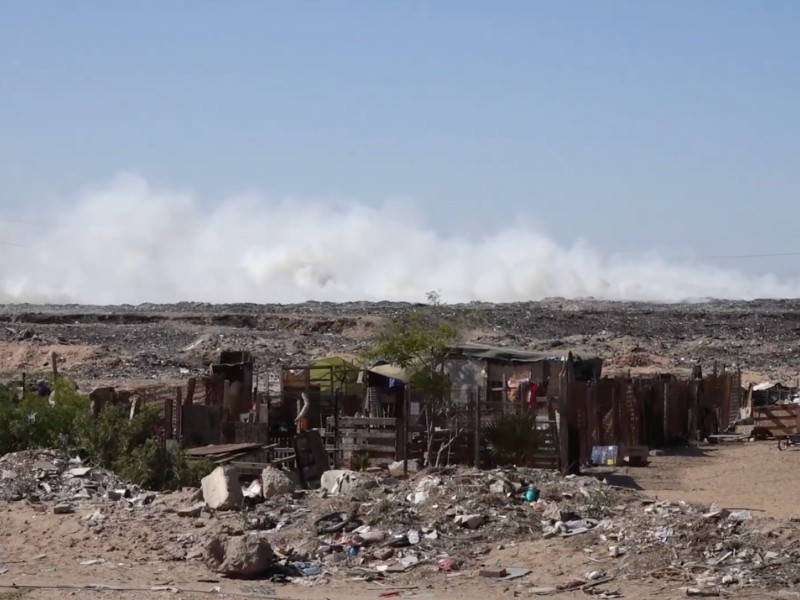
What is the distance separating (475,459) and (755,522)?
6.18 m

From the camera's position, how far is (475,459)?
17.4 metres

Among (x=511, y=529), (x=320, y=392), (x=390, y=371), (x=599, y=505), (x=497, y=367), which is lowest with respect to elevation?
(x=511, y=529)

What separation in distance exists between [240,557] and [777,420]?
62.2 ft

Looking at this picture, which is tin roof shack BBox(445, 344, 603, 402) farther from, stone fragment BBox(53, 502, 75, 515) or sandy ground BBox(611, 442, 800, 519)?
stone fragment BBox(53, 502, 75, 515)

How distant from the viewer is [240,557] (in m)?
11.0

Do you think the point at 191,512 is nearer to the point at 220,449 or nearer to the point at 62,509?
the point at 62,509

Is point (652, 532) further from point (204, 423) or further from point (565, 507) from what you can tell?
point (204, 423)

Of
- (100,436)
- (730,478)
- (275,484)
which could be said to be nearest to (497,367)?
(730,478)

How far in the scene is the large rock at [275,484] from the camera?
1400 centimetres

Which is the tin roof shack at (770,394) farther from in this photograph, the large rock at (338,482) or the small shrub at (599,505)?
the large rock at (338,482)

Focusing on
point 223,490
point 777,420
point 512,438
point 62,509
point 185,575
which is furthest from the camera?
point 777,420

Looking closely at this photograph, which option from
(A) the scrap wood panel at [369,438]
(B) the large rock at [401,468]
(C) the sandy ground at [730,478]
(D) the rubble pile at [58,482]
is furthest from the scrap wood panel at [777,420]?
(D) the rubble pile at [58,482]

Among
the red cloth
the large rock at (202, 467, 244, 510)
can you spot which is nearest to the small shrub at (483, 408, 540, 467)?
the red cloth

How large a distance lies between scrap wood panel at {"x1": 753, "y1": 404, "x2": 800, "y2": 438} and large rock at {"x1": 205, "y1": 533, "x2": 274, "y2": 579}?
18324mm
